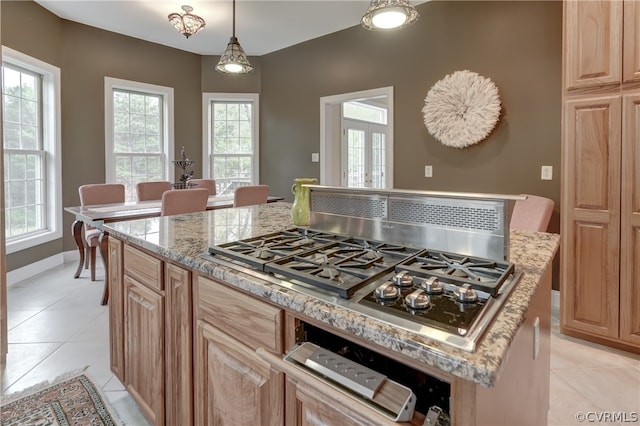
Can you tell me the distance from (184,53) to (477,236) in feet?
17.7

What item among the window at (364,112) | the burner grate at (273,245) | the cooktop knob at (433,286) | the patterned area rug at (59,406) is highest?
the window at (364,112)

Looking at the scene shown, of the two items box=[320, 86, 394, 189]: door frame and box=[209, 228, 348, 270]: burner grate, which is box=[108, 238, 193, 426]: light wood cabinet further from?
box=[320, 86, 394, 189]: door frame

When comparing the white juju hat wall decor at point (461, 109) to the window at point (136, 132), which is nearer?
the white juju hat wall decor at point (461, 109)

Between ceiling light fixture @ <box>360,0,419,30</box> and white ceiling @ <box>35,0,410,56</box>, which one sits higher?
white ceiling @ <box>35,0,410,56</box>

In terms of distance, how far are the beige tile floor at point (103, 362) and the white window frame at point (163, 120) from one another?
2.12 meters

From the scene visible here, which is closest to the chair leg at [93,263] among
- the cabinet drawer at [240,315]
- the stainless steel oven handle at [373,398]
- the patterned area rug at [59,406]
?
the patterned area rug at [59,406]

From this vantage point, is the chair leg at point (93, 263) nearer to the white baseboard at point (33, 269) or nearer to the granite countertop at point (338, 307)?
the white baseboard at point (33, 269)

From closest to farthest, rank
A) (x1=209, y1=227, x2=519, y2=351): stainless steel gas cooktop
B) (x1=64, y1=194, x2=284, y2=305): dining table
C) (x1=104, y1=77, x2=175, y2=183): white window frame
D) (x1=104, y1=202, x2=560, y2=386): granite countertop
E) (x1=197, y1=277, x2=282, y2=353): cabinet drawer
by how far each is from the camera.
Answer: (x1=104, y1=202, x2=560, y2=386): granite countertop → (x1=209, y1=227, x2=519, y2=351): stainless steel gas cooktop → (x1=197, y1=277, x2=282, y2=353): cabinet drawer → (x1=64, y1=194, x2=284, y2=305): dining table → (x1=104, y1=77, x2=175, y2=183): white window frame

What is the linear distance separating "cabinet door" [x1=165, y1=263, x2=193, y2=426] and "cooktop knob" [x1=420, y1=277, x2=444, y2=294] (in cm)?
79

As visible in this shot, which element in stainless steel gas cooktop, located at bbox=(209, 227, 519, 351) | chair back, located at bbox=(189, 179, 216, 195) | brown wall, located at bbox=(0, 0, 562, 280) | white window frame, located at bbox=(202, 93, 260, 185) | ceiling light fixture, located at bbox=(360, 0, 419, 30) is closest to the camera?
stainless steel gas cooktop, located at bbox=(209, 227, 519, 351)

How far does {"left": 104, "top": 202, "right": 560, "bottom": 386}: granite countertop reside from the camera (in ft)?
1.88

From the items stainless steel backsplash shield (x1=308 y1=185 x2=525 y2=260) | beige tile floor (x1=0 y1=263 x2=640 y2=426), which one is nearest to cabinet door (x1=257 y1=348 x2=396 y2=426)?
stainless steel backsplash shield (x1=308 y1=185 x2=525 y2=260)

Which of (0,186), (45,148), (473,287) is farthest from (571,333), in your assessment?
(45,148)
